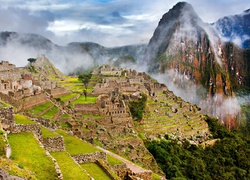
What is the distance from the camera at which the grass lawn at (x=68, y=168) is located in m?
10.6

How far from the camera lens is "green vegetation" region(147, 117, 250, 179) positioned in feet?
125

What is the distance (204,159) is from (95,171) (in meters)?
35.8

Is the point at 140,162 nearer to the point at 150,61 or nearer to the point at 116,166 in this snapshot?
the point at 116,166

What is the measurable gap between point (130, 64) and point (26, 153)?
428ft

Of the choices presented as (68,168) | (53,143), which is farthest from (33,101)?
(68,168)

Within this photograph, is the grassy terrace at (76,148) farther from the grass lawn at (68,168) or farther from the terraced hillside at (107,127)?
the grass lawn at (68,168)

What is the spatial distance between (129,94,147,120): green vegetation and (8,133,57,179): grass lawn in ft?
108

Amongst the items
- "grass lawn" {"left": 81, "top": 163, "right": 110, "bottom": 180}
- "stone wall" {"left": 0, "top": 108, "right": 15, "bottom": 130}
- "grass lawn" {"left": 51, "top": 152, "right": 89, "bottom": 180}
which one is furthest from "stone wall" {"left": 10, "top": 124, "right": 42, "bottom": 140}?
"grass lawn" {"left": 81, "top": 163, "right": 110, "bottom": 180}

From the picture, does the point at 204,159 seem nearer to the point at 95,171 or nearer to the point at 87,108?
the point at 87,108

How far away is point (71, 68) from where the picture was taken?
427 feet

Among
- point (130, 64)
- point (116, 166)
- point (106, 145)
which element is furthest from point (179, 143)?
point (130, 64)

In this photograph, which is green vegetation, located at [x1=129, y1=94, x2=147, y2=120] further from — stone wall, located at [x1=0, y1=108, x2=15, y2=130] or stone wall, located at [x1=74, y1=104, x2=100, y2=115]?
stone wall, located at [x1=0, y1=108, x2=15, y2=130]

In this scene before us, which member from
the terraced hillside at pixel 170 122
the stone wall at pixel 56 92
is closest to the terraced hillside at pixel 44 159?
the stone wall at pixel 56 92

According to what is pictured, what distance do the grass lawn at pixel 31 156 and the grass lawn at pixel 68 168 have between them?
3.00 feet
